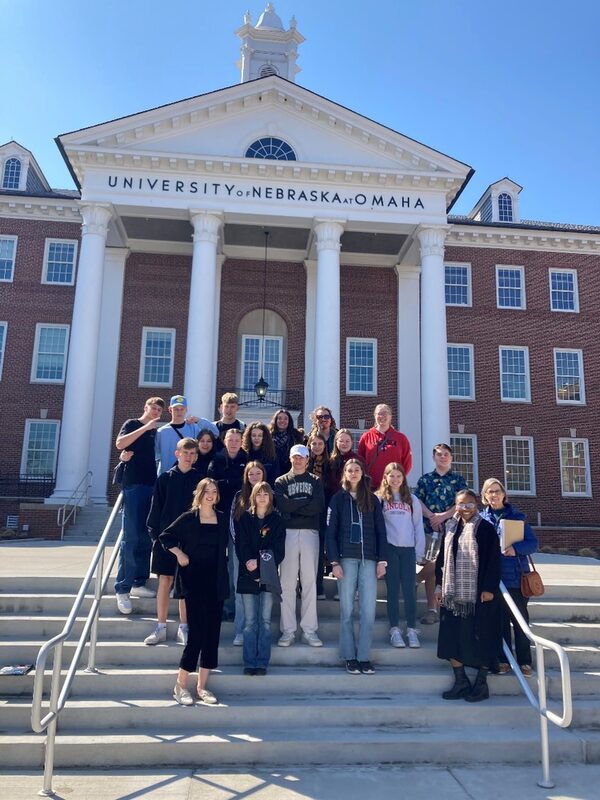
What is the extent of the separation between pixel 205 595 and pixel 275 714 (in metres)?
1.22

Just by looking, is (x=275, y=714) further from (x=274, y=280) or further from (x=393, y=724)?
(x=274, y=280)

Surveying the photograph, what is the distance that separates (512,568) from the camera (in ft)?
21.8

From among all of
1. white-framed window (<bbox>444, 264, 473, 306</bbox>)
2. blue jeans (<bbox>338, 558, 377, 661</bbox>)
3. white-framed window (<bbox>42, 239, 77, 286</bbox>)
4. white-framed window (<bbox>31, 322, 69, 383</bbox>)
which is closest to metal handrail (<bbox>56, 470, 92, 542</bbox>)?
white-framed window (<bbox>31, 322, 69, 383</bbox>)

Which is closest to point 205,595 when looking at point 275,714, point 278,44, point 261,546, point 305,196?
point 261,546

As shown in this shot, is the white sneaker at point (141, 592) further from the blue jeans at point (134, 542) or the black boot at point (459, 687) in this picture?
the black boot at point (459, 687)

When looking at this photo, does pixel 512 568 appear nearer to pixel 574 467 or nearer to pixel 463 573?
pixel 463 573

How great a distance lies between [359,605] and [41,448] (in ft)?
65.6

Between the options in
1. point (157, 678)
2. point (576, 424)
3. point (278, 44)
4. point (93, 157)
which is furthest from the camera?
point (278, 44)

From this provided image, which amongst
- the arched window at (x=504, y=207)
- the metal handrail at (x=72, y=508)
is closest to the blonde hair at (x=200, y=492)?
the metal handrail at (x=72, y=508)

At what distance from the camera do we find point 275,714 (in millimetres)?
5805

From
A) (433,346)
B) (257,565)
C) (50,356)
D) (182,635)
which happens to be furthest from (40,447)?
(257,565)

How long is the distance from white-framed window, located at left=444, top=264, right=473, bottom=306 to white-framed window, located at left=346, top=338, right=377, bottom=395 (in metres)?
4.15

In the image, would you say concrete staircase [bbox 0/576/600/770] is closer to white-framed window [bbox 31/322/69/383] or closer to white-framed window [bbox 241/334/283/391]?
white-framed window [bbox 241/334/283/391]

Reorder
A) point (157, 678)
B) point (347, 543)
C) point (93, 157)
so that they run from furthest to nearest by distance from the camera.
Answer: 1. point (93, 157)
2. point (347, 543)
3. point (157, 678)
